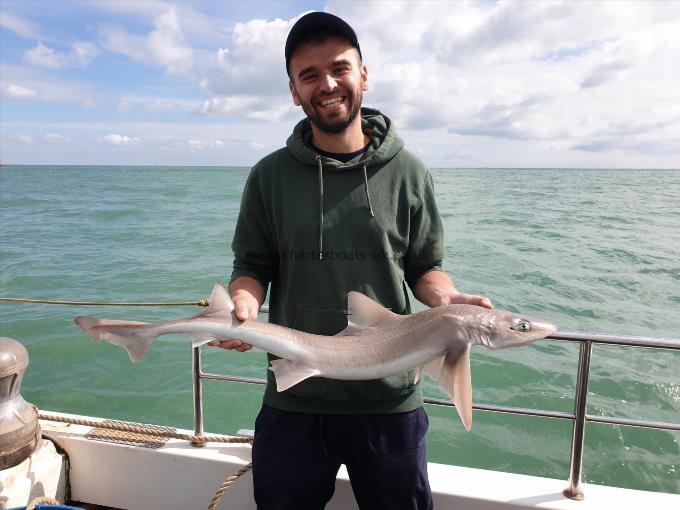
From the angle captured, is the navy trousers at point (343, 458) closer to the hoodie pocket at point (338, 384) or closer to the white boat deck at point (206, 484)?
the hoodie pocket at point (338, 384)

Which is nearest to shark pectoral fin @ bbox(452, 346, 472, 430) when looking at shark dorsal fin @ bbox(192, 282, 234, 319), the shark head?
the shark head

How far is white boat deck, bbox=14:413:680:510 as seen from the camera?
3.12 meters

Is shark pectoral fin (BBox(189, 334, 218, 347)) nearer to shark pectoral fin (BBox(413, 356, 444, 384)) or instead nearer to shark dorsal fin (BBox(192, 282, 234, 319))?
shark dorsal fin (BBox(192, 282, 234, 319))

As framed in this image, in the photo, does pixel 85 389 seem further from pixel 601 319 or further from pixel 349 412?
pixel 601 319

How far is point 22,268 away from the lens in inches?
739

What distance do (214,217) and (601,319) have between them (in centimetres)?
2492

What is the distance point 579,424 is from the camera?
3.12 meters

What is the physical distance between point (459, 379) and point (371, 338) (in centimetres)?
41

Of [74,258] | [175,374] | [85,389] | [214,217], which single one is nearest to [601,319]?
[175,374]

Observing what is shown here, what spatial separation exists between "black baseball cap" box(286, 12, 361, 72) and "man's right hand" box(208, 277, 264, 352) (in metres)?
1.21

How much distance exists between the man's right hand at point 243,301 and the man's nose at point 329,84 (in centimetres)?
103

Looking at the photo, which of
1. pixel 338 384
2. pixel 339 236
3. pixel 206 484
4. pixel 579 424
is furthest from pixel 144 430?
pixel 579 424

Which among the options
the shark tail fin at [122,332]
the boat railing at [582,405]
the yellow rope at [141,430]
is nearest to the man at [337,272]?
the shark tail fin at [122,332]

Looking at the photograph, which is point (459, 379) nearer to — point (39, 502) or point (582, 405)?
point (582, 405)
